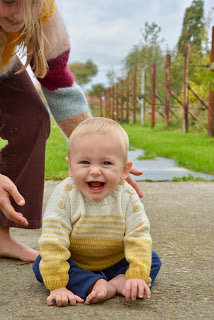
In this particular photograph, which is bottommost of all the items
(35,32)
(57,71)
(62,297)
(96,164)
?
(62,297)

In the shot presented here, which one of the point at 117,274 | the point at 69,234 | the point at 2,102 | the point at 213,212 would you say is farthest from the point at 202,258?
the point at 2,102

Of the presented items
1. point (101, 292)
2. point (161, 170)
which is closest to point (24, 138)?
point (101, 292)

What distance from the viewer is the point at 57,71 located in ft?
6.95

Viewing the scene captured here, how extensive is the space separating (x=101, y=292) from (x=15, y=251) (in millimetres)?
692

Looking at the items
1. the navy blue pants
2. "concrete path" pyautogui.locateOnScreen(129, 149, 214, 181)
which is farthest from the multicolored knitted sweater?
"concrete path" pyautogui.locateOnScreen(129, 149, 214, 181)

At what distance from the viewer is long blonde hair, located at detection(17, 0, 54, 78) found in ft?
5.35

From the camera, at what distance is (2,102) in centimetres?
207

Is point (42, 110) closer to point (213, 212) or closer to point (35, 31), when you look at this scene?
point (35, 31)

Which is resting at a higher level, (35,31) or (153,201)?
(35,31)

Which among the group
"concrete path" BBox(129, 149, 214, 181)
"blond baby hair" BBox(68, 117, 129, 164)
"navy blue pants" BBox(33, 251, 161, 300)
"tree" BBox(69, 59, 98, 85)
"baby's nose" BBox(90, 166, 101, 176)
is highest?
"blond baby hair" BBox(68, 117, 129, 164)

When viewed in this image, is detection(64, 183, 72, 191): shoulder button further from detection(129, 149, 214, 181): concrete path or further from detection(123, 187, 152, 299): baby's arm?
detection(129, 149, 214, 181): concrete path

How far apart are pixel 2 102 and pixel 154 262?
1.07 metres

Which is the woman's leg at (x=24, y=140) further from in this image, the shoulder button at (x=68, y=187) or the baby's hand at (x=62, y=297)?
the baby's hand at (x=62, y=297)

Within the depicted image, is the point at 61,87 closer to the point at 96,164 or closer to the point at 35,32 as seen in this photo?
the point at 35,32
